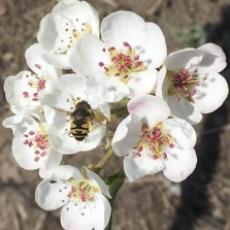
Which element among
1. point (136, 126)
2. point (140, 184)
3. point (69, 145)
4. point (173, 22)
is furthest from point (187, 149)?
point (173, 22)

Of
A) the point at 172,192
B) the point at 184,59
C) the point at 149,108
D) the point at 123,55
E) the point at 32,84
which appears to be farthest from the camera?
the point at 172,192

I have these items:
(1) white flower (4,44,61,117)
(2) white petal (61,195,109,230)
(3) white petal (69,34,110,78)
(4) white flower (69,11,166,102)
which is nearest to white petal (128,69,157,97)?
(4) white flower (69,11,166,102)

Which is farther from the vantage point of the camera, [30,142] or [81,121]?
[30,142]

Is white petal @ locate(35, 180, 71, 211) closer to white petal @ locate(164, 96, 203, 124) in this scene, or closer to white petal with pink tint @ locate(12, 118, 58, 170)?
white petal with pink tint @ locate(12, 118, 58, 170)

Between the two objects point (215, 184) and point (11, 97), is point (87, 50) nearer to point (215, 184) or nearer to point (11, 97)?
point (11, 97)

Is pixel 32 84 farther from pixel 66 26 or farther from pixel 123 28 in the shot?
pixel 123 28

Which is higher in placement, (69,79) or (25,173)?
(69,79)

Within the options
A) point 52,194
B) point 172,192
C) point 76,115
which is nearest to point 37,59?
point 76,115
